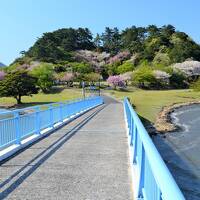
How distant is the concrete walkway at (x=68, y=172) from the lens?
7.74 meters

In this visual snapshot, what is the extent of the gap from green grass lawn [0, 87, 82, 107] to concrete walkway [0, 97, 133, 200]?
63.0 metres

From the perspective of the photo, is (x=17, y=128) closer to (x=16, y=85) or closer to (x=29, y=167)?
(x=29, y=167)

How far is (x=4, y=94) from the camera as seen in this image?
75125 millimetres

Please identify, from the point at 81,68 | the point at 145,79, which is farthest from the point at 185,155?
the point at 81,68

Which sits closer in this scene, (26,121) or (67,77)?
(26,121)

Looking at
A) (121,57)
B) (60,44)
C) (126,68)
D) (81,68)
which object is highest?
(60,44)

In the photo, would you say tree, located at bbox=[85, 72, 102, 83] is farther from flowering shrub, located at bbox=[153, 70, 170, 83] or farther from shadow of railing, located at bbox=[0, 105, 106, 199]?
shadow of railing, located at bbox=[0, 105, 106, 199]

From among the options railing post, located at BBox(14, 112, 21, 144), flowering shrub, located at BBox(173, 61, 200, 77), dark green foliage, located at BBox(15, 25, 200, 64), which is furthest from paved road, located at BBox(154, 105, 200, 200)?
dark green foliage, located at BBox(15, 25, 200, 64)

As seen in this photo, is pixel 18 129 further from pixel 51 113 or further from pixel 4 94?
pixel 4 94

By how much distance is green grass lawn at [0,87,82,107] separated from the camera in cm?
7928

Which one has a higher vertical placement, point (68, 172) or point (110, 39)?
point (110, 39)

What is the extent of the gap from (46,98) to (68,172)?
77112mm

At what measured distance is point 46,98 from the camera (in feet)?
282

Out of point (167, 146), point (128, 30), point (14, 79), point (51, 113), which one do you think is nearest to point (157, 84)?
point (14, 79)
